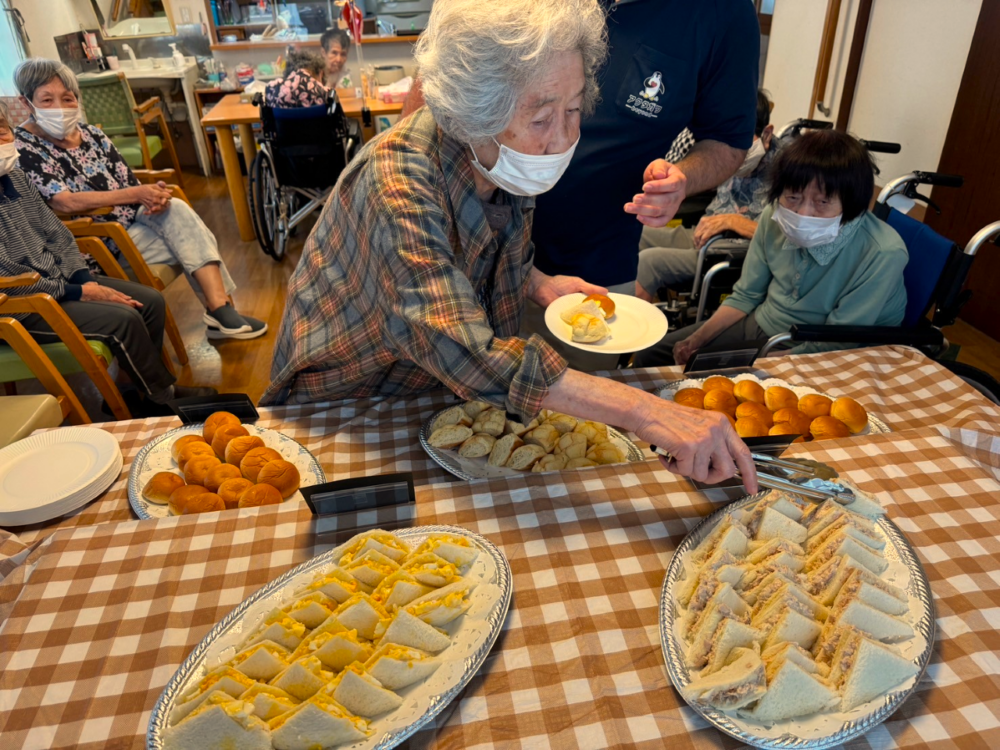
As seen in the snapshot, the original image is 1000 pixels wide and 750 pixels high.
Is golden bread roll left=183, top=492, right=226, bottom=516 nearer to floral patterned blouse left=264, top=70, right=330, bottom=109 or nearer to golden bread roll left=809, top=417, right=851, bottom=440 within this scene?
golden bread roll left=809, top=417, right=851, bottom=440

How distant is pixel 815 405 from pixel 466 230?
2.57ft

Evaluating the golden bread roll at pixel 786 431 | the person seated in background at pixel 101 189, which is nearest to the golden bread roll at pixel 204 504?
the golden bread roll at pixel 786 431

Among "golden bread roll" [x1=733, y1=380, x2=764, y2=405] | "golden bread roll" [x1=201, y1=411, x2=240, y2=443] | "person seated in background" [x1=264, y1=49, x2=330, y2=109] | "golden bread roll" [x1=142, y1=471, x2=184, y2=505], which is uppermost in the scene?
"person seated in background" [x1=264, y1=49, x2=330, y2=109]

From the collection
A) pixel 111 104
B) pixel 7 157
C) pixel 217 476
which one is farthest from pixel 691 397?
pixel 111 104

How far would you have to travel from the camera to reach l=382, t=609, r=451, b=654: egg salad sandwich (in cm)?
79

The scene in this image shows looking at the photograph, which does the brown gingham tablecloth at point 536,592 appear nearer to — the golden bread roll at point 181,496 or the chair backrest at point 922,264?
the golden bread roll at point 181,496

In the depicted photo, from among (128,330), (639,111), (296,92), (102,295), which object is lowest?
(128,330)

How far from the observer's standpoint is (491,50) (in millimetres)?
1018

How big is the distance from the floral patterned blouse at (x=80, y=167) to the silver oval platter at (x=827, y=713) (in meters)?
3.25

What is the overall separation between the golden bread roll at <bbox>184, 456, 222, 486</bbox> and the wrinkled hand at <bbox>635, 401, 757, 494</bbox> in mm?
765

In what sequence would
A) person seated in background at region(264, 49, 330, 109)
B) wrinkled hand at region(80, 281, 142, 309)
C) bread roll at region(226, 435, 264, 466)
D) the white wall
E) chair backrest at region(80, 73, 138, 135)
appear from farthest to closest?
chair backrest at region(80, 73, 138, 135) → person seated in background at region(264, 49, 330, 109) → the white wall → wrinkled hand at region(80, 281, 142, 309) → bread roll at region(226, 435, 264, 466)

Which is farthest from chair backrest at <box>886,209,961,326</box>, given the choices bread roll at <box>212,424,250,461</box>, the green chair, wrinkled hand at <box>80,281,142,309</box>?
the green chair

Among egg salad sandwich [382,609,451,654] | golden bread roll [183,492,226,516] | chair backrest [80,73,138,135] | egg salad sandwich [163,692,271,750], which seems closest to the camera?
egg salad sandwich [163,692,271,750]

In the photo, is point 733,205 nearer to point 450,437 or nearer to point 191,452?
point 450,437
